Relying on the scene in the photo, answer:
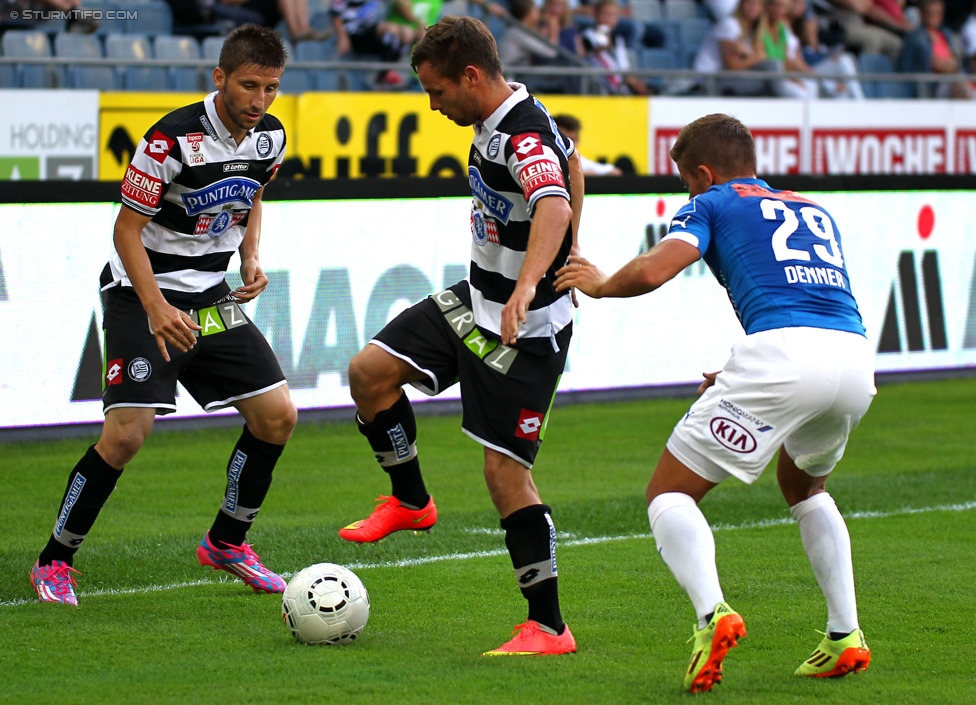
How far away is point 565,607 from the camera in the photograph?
18.1ft

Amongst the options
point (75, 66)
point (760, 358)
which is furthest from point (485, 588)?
point (75, 66)

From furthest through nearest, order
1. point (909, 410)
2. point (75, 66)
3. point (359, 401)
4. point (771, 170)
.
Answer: point (771, 170)
point (75, 66)
point (909, 410)
point (359, 401)

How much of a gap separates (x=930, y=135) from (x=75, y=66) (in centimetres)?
960

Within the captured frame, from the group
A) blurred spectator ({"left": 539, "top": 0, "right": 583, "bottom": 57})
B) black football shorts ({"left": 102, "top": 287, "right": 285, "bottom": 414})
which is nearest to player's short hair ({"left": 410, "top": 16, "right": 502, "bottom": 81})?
black football shorts ({"left": 102, "top": 287, "right": 285, "bottom": 414})

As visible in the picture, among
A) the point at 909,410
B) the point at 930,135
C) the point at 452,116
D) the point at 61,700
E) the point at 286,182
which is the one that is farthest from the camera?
the point at 930,135

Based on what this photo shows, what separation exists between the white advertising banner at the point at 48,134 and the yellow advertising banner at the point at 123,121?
7 centimetres

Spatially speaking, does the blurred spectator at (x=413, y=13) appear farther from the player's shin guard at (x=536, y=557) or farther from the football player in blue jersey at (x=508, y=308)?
the player's shin guard at (x=536, y=557)

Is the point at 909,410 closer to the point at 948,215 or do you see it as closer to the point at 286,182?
the point at 948,215

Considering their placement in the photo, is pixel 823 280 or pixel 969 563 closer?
pixel 823 280

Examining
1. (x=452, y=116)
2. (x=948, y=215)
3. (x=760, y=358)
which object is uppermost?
(x=452, y=116)

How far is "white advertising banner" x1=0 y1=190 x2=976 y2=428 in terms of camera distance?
8.86m

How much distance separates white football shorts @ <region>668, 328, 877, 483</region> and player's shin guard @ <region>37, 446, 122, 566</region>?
2267 mm

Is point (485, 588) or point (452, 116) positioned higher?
point (452, 116)

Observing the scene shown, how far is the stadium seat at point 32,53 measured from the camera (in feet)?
37.7
